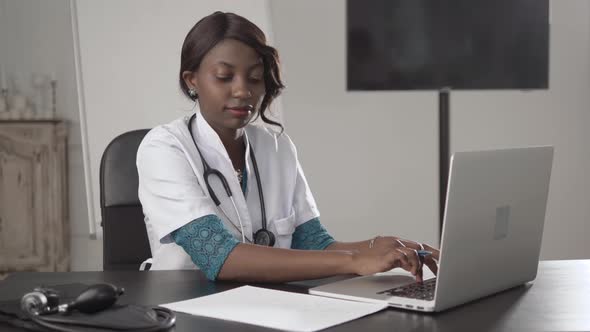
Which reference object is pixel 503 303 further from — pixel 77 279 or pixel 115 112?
pixel 115 112

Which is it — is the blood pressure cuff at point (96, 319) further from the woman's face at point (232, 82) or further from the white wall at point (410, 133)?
the white wall at point (410, 133)

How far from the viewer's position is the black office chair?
6.62 ft

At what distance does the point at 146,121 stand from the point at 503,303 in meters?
2.50

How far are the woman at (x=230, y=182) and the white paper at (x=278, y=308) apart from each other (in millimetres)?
165

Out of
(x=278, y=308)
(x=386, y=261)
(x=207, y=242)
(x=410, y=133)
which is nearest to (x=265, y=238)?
(x=207, y=242)

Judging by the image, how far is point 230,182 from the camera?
74.8 inches

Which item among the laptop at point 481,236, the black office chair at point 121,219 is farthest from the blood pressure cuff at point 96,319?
the black office chair at point 121,219

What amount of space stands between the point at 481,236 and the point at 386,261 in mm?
200

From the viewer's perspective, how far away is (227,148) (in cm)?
197

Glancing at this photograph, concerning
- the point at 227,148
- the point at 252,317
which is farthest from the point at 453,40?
the point at 252,317

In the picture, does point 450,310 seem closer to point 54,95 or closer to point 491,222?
point 491,222

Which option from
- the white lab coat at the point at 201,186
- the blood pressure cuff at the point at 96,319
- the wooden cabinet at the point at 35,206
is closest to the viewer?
the blood pressure cuff at the point at 96,319

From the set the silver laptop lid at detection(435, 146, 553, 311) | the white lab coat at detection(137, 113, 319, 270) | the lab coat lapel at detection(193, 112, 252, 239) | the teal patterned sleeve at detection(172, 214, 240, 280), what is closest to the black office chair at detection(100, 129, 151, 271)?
the white lab coat at detection(137, 113, 319, 270)

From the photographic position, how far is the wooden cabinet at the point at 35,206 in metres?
4.12
